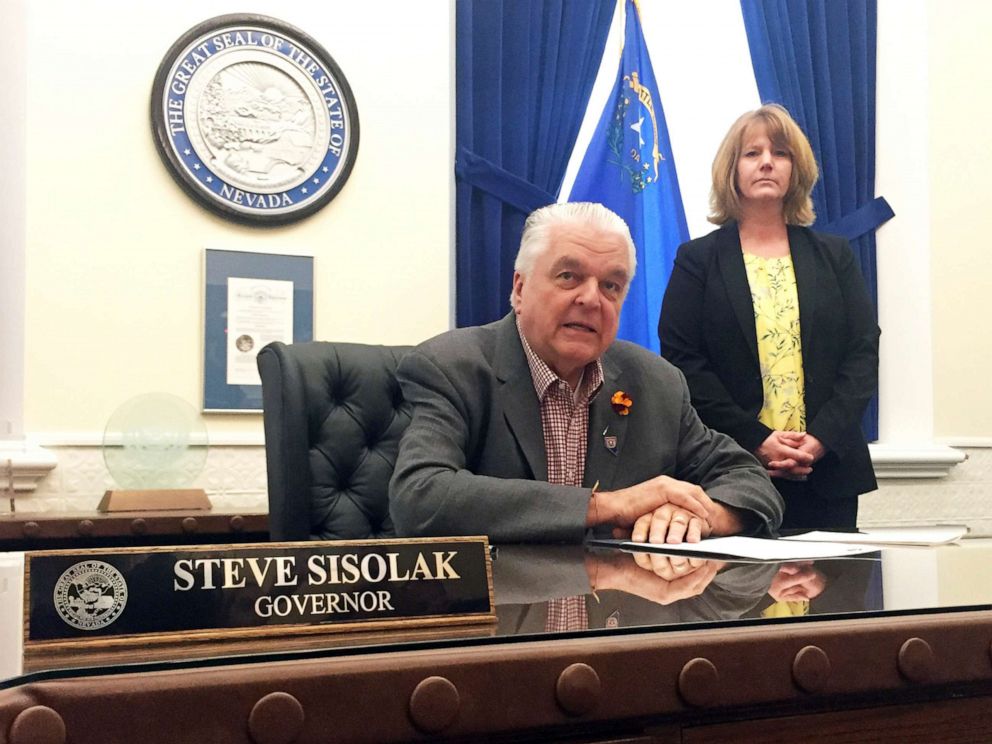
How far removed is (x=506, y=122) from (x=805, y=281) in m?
1.29

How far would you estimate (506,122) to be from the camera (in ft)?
13.2

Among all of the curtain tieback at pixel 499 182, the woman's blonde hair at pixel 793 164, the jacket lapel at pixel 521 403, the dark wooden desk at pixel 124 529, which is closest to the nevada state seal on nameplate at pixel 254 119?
the curtain tieback at pixel 499 182

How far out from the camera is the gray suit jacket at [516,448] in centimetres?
179

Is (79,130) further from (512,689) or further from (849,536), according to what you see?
(512,689)

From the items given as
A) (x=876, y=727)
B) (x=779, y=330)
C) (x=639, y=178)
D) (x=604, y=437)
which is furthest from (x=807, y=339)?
(x=876, y=727)

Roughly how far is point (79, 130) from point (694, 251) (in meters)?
2.05

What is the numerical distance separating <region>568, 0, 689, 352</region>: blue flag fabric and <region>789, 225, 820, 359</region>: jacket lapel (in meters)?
0.85

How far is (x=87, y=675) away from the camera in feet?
1.98

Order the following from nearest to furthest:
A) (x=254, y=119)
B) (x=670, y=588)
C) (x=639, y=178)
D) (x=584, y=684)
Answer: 1. (x=584, y=684)
2. (x=670, y=588)
3. (x=254, y=119)
4. (x=639, y=178)

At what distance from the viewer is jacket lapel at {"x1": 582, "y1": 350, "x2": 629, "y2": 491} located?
2049 mm

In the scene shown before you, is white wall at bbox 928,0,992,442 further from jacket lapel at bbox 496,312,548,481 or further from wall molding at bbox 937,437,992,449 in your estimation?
jacket lapel at bbox 496,312,548,481

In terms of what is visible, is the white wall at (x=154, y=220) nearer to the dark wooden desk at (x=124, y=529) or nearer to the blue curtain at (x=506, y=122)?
the blue curtain at (x=506, y=122)

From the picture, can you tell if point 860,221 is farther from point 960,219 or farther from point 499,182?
point 499,182

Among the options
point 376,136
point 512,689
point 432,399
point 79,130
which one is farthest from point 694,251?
point 512,689
